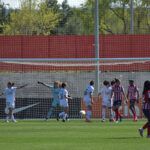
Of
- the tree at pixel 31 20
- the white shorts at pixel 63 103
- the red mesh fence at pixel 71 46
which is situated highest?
the tree at pixel 31 20

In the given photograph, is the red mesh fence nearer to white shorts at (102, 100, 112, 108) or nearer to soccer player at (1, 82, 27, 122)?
soccer player at (1, 82, 27, 122)

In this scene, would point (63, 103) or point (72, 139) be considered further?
point (63, 103)

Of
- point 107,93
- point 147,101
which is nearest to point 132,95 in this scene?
point 107,93

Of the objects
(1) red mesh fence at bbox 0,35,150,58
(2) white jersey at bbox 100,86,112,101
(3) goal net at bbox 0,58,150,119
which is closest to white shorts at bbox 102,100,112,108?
(2) white jersey at bbox 100,86,112,101

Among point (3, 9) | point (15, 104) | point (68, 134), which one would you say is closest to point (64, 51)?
point (15, 104)

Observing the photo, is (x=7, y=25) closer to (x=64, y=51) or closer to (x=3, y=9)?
(x=3, y=9)

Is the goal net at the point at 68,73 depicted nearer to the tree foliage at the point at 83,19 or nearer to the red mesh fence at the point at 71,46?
the red mesh fence at the point at 71,46

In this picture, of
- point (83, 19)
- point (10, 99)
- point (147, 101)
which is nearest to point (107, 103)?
point (10, 99)

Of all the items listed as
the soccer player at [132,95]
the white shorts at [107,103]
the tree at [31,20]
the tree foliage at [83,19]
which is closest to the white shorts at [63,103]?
the white shorts at [107,103]

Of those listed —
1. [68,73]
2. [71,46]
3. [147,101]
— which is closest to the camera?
[147,101]

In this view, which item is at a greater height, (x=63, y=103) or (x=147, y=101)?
(x=147, y=101)

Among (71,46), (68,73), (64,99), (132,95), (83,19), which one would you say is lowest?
(64,99)

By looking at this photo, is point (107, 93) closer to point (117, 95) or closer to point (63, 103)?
point (117, 95)

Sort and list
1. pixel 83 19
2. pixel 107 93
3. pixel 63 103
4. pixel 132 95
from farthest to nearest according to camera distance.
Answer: pixel 83 19 → pixel 63 103 → pixel 107 93 → pixel 132 95
